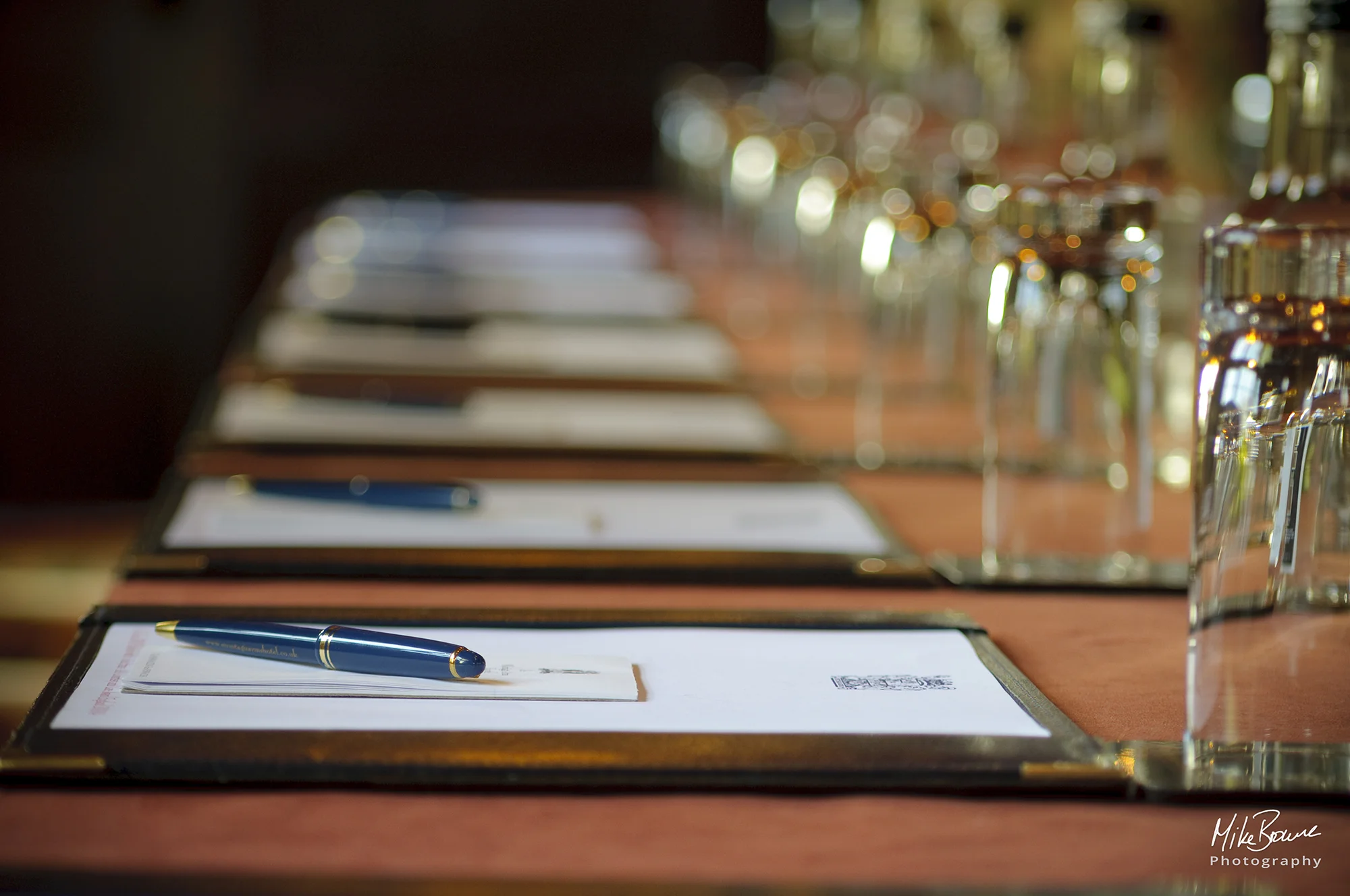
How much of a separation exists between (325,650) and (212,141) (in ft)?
19.0

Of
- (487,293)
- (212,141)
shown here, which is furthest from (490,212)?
(212,141)

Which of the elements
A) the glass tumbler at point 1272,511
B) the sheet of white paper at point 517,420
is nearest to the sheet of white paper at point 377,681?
the glass tumbler at point 1272,511

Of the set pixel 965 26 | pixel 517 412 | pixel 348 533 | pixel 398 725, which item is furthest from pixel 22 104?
pixel 398 725

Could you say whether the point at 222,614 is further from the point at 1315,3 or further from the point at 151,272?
the point at 151,272

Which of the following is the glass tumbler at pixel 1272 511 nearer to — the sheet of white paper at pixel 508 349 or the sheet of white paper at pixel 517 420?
the sheet of white paper at pixel 517 420

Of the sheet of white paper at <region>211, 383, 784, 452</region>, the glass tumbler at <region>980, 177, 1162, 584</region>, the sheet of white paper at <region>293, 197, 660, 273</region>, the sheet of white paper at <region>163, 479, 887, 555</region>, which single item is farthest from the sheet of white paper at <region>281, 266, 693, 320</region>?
the glass tumbler at <region>980, 177, 1162, 584</region>

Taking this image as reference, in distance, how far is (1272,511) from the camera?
667 millimetres

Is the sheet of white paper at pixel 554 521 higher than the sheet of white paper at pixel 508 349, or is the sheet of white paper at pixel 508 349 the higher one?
the sheet of white paper at pixel 508 349

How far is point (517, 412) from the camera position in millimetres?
1506

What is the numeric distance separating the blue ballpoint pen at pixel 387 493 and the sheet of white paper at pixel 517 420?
247mm

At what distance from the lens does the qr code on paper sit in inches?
27.8

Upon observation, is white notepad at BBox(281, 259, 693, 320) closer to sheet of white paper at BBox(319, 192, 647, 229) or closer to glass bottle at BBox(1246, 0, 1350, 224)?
sheet of white paper at BBox(319, 192, 647, 229)

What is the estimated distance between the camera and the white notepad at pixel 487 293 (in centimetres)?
224

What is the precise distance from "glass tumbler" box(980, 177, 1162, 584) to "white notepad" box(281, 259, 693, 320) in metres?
1.10
